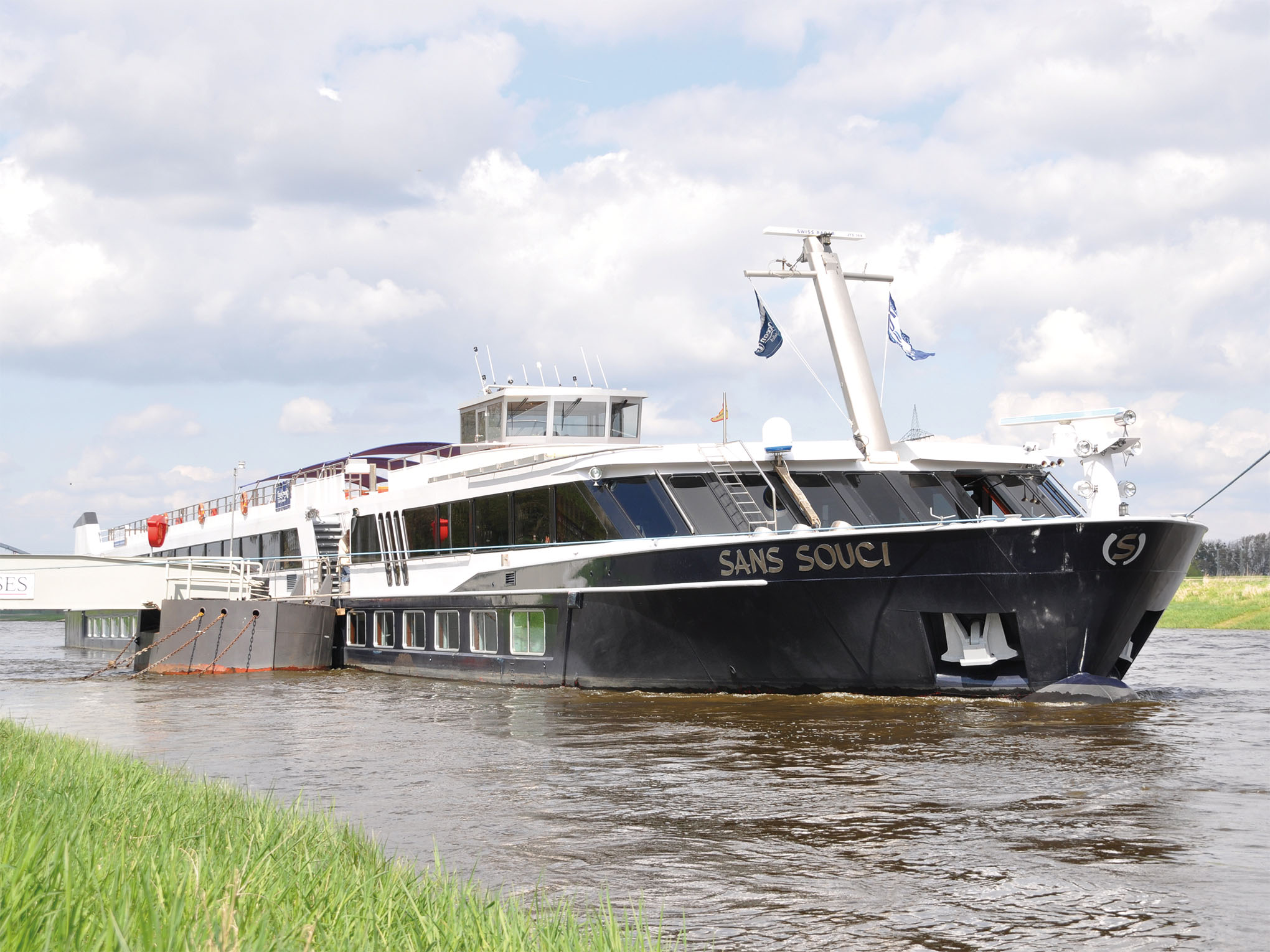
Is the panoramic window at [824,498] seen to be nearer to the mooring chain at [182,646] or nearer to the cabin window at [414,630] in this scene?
the cabin window at [414,630]

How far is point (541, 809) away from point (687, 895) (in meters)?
2.77

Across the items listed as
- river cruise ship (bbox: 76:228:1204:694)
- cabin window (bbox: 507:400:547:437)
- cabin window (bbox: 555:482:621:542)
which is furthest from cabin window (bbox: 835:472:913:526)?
cabin window (bbox: 507:400:547:437)

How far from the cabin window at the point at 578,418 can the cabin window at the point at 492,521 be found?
4.05 metres

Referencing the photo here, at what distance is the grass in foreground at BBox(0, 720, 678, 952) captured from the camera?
3371 mm

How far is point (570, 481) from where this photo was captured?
59.3ft

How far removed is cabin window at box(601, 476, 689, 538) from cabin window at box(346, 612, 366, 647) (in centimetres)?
896

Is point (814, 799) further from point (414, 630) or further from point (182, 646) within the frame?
point (182, 646)

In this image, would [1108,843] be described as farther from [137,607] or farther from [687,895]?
[137,607]

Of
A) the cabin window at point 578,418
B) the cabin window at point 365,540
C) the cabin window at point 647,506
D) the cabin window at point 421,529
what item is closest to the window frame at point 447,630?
the cabin window at point 421,529

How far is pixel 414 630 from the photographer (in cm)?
2262

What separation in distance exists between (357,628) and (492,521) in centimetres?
648

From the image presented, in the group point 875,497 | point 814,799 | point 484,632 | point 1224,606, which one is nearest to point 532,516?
point 484,632

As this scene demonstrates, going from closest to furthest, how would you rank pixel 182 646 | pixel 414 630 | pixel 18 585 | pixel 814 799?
pixel 814 799 → pixel 414 630 → pixel 182 646 → pixel 18 585

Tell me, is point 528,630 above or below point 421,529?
below
